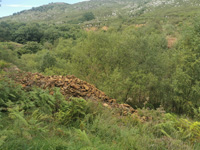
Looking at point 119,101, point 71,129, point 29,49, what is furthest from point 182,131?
point 29,49

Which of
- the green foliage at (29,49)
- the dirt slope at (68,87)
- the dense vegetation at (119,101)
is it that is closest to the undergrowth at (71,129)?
the dense vegetation at (119,101)

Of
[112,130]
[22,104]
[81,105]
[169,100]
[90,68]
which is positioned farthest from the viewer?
[90,68]

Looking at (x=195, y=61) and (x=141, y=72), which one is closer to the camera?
(x=195, y=61)

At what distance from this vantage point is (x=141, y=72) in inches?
491

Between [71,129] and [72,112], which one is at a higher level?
[72,112]

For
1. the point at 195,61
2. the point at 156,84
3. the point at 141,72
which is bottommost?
the point at 156,84

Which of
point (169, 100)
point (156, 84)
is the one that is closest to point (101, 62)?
point (156, 84)

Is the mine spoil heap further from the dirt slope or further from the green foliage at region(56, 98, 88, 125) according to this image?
Result: the green foliage at region(56, 98, 88, 125)

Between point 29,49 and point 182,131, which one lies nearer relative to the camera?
point 182,131

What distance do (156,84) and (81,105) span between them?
873 cm

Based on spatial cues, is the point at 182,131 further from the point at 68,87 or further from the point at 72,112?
the point at 68,87

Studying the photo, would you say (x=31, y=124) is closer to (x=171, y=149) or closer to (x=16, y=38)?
(x=171, y=149)

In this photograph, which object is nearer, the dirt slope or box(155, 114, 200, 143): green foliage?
box(155, 114, 200, 143): green foliage

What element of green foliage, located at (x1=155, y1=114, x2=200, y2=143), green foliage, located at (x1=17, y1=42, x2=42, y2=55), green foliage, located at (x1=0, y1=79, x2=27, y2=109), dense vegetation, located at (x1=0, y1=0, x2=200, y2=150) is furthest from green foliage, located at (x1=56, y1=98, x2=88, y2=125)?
green foliage, located at (x1=17, y1=42, x2=42, y2=55)
